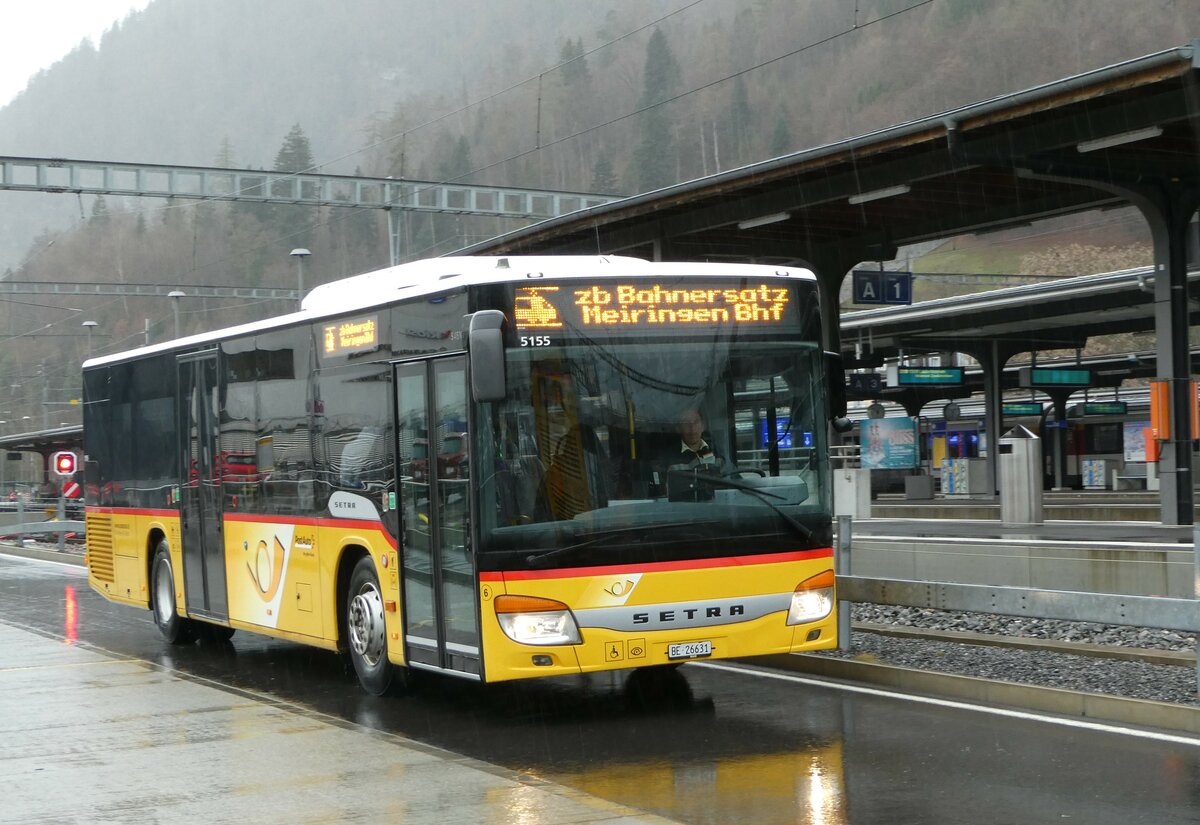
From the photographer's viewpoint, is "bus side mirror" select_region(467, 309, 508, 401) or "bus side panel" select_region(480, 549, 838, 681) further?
"bus side panel" select_region(480, 549, 838, 681)

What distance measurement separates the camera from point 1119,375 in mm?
49188

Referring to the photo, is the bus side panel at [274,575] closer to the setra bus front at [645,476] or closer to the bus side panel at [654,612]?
the bus side panel at [654,612]

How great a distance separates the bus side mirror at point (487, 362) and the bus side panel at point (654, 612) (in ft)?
3.73

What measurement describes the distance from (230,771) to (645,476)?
2985 mm

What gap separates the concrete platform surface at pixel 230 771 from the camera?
700cm

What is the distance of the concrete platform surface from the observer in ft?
23.0

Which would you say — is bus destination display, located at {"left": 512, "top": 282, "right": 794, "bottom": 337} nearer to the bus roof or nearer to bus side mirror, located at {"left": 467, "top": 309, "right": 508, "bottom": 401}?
the bus roof

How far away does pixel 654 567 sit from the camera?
9.39 metres

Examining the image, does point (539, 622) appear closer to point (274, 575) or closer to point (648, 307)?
point (648, 307)

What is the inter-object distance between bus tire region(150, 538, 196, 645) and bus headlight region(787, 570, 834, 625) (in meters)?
7.25

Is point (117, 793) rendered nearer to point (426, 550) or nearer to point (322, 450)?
point (426, 550)

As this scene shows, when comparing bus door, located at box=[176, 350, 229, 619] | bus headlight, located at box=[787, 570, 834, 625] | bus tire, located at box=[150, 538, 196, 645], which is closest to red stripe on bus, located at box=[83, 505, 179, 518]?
bus tire, located at box=[150, 538, 196, 645]

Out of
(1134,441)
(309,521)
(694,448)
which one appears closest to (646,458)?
(694,448)

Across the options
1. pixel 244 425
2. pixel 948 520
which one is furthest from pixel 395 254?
pixel 244 425
